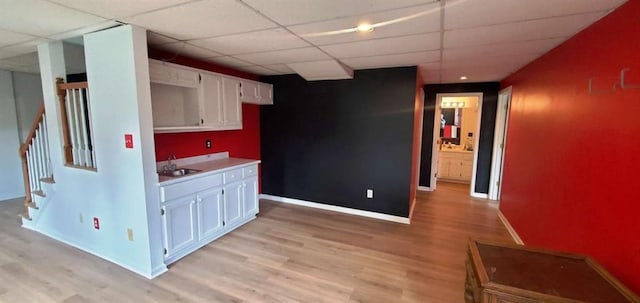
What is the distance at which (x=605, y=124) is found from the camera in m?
1.78

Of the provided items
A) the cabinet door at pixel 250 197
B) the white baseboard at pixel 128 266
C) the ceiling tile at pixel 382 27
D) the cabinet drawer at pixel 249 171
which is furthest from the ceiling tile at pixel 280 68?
the white baseboard at pixel 128 266

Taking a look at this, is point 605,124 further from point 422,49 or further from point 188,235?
point 188,235

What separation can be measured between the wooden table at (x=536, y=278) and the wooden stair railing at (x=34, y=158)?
507 centimetres

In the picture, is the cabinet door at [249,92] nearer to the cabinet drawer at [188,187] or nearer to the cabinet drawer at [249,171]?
the cabinet drawer at [249,171]

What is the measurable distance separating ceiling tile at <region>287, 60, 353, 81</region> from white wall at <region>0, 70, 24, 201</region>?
196 inches

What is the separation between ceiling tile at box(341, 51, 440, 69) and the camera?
9.63 ft

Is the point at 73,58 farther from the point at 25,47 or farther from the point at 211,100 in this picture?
the point at 211,100

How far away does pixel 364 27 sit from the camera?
209 cm

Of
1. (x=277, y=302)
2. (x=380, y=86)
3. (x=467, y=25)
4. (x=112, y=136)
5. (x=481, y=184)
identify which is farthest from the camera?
(x=481, y=184)

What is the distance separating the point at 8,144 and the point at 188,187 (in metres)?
4.43

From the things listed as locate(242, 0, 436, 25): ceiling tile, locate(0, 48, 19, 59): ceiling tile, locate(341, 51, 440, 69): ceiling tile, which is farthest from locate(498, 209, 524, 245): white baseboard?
locate(0, 48, 19, 59): ceiling tile

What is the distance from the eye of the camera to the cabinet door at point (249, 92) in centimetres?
382

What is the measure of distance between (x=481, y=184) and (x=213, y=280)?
4.97 meters

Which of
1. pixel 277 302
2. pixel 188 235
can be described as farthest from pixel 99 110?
pixel 277 302
